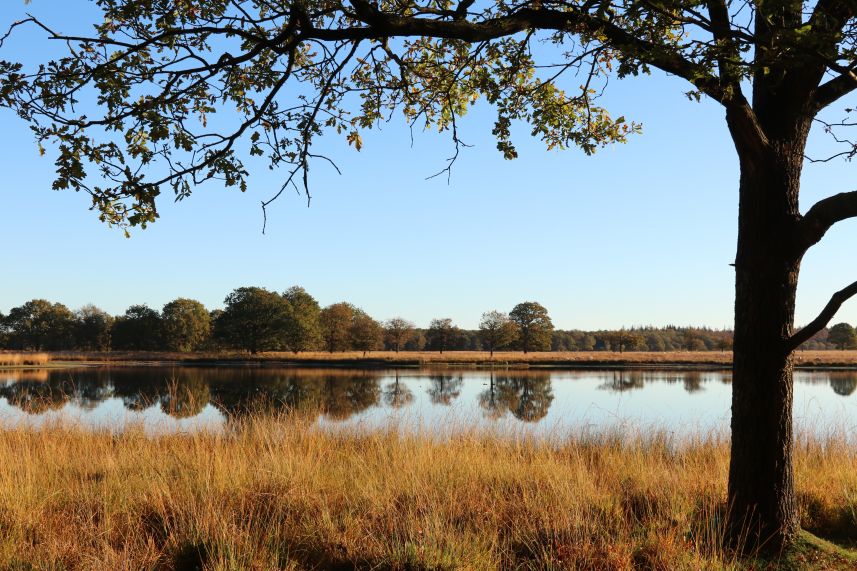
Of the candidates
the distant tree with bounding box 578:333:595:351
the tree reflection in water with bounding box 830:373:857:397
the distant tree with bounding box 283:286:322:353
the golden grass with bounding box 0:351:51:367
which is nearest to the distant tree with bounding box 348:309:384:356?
the distant tree with bounding box 283:286:322:353

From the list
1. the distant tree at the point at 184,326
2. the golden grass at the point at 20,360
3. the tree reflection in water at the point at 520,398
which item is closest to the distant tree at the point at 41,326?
the distant tree at the point at 184,326

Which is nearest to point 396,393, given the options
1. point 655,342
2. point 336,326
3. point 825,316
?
point 825,316

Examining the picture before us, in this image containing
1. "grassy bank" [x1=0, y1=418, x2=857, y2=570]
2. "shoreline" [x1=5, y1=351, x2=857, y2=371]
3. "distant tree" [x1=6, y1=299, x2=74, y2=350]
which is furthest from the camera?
"distant tree" [x1=6, y1=299, x2=74, y2=350]

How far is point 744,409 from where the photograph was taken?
15.4 ft

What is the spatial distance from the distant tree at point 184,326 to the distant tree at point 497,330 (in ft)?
116

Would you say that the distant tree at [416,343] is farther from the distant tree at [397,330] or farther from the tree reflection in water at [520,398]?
the tree reflection in water at [520,398]

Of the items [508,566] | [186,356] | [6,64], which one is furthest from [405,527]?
[186,356]

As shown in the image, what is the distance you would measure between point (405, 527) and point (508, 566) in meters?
0.80

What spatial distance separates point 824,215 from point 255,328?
70.9m

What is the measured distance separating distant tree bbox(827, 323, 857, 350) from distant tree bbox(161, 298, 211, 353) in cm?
8470

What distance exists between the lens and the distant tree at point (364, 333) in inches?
2982

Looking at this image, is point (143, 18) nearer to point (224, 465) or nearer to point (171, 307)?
point (224, 465)

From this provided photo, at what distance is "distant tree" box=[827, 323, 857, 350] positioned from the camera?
84312 mm

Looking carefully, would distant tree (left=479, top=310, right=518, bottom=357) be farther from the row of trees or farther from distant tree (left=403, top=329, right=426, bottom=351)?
distant tree (left=403, top=329, right=426, bottom=351)
